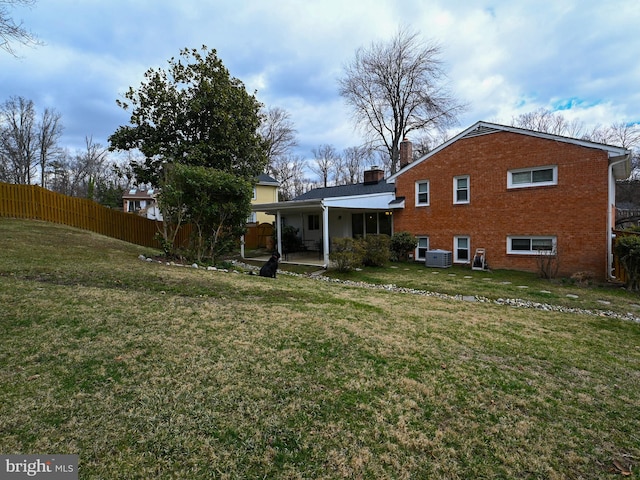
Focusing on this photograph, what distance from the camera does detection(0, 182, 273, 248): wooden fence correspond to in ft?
46.2

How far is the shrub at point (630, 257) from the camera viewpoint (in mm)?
8750

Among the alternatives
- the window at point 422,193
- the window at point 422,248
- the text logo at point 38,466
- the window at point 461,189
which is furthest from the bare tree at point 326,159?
the text logo at point 38,466

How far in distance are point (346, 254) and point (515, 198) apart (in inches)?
271

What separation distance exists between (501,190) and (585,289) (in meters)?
4.68

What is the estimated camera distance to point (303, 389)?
2.99 metres

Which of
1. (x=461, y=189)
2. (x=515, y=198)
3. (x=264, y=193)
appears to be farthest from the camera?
(x=264, y=193)

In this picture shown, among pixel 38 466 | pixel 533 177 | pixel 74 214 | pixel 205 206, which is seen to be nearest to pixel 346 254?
pixel 205 206

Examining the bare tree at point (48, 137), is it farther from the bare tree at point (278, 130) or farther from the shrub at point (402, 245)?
the shrub at point (402, 245)

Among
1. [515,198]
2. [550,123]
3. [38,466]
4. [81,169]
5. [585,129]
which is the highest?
[550,123]

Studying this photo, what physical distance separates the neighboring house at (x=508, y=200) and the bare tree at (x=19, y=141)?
3148 centimetres

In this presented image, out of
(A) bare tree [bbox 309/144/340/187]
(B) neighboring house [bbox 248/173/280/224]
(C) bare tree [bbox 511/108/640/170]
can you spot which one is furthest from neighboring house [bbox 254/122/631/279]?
(A) bare tree [bbox 309/144/340/187]

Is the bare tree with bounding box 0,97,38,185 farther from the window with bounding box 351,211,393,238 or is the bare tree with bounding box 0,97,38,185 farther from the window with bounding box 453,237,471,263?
the window with bounding box 453,237,471,263

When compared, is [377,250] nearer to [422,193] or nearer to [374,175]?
[422,193]

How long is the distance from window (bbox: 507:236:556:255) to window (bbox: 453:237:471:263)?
1.55 meters
